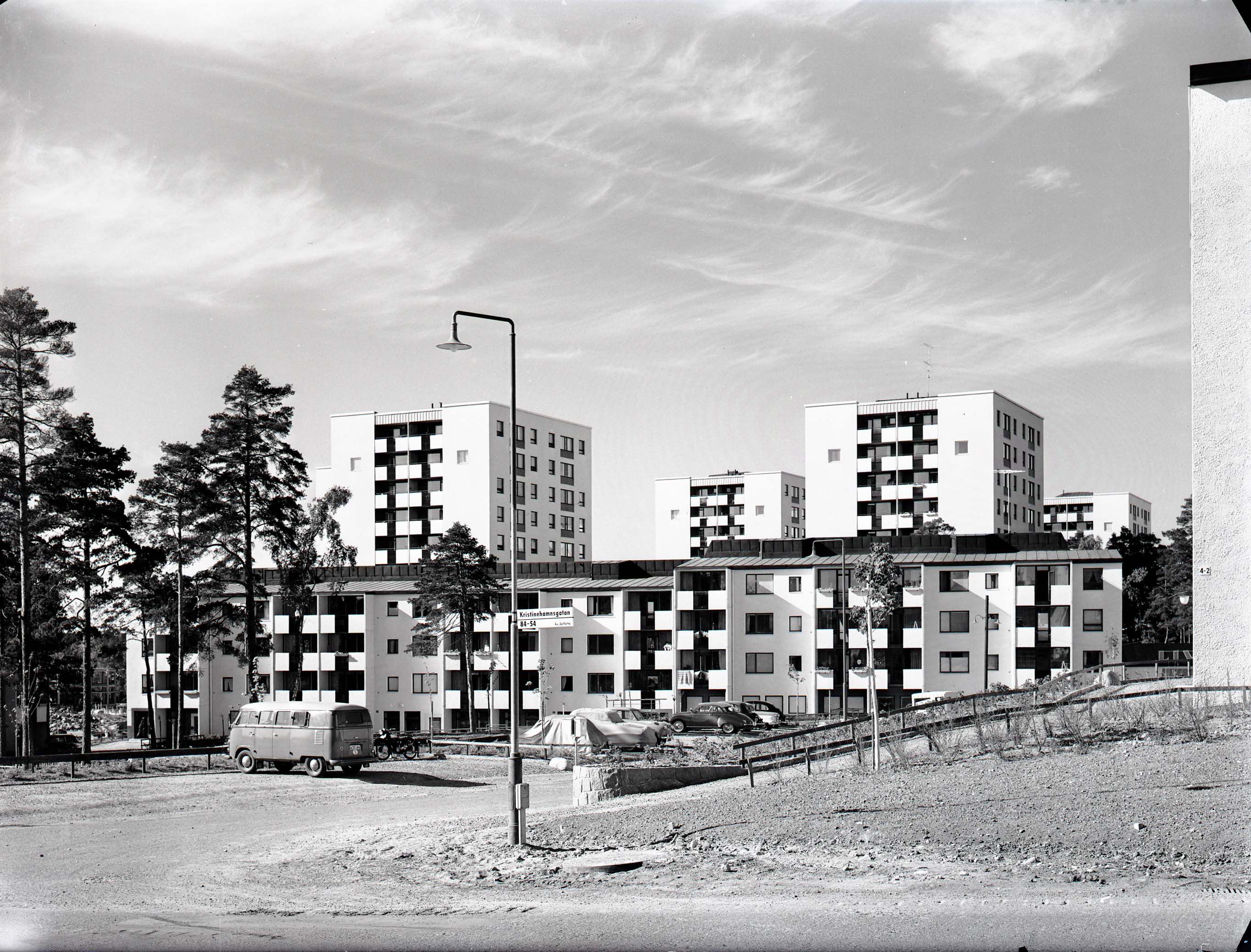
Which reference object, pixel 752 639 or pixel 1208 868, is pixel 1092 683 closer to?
pixel 1208 868

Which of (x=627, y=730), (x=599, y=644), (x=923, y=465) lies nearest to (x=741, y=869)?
(x=627, y=730)

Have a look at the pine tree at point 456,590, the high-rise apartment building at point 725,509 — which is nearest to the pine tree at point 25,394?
the pine tree at point 456,590

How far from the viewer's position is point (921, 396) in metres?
83.7

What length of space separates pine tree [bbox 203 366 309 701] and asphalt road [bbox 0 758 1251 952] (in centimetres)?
2501

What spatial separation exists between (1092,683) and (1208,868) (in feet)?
75.0

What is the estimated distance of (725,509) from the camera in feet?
461

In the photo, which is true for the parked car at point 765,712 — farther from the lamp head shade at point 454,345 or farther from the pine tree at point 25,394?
the lamp head shade at point 454,345

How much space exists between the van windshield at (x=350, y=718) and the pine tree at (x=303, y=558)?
45.5 ft

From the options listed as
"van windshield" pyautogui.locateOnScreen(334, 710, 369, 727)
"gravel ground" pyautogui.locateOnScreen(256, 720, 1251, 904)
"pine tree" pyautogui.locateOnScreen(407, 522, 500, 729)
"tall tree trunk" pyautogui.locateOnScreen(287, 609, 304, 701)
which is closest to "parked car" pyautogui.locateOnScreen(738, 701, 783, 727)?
"pine tree" pyautogui.locateOnScreen(407, 522, 500, 729)

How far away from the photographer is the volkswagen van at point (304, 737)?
105 feet

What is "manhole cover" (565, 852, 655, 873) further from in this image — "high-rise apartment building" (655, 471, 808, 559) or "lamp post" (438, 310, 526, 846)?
"high-rise apartment building" (655, 471, 808, 559)

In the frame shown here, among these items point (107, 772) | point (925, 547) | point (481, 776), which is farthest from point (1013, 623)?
point (107, 772)

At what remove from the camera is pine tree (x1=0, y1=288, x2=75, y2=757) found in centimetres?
3434

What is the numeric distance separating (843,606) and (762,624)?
1072cm
